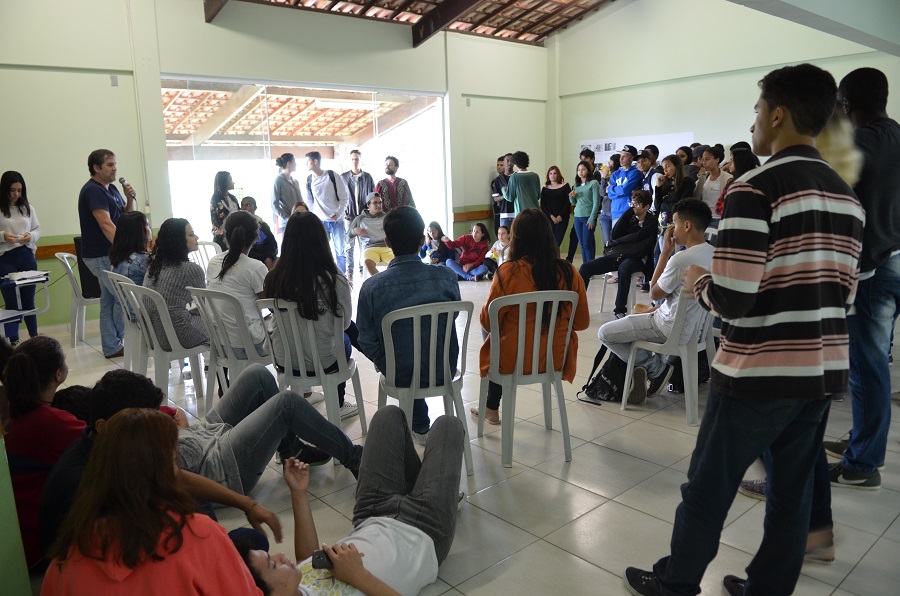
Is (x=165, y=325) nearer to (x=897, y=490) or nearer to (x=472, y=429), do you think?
(x=472, y=429)

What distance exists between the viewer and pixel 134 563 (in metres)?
1.06

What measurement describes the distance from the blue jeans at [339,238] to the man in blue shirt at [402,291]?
5.24 metres

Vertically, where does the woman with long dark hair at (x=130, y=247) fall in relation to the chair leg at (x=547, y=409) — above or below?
above

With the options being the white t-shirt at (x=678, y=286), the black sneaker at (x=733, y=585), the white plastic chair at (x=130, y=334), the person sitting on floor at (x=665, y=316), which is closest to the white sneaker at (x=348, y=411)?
the white plastic chair at (x=130, y=334)

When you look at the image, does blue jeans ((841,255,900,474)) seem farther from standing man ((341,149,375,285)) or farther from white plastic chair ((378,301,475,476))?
standing man ((341,149,375,285))

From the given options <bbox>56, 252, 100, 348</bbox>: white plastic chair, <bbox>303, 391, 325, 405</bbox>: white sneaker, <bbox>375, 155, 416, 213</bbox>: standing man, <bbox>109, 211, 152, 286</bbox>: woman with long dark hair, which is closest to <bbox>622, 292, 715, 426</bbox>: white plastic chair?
<bbox>303, 391, 325, 405</bbox>: white sneaker

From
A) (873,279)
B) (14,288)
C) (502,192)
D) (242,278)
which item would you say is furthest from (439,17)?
(873,279)

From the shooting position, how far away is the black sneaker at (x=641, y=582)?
1771 millimetres

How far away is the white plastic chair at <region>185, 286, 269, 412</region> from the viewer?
2.91m

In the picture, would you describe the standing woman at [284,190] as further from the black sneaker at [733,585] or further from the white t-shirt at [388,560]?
the black sneaker at [733,585]

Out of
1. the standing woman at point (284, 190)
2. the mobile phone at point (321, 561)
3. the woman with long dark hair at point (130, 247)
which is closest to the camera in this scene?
A: the mobile phone at point (321, 561)

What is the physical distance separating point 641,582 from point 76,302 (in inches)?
187

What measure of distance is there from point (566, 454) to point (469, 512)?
A: 617 mm

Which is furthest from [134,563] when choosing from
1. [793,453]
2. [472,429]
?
[472,429]
